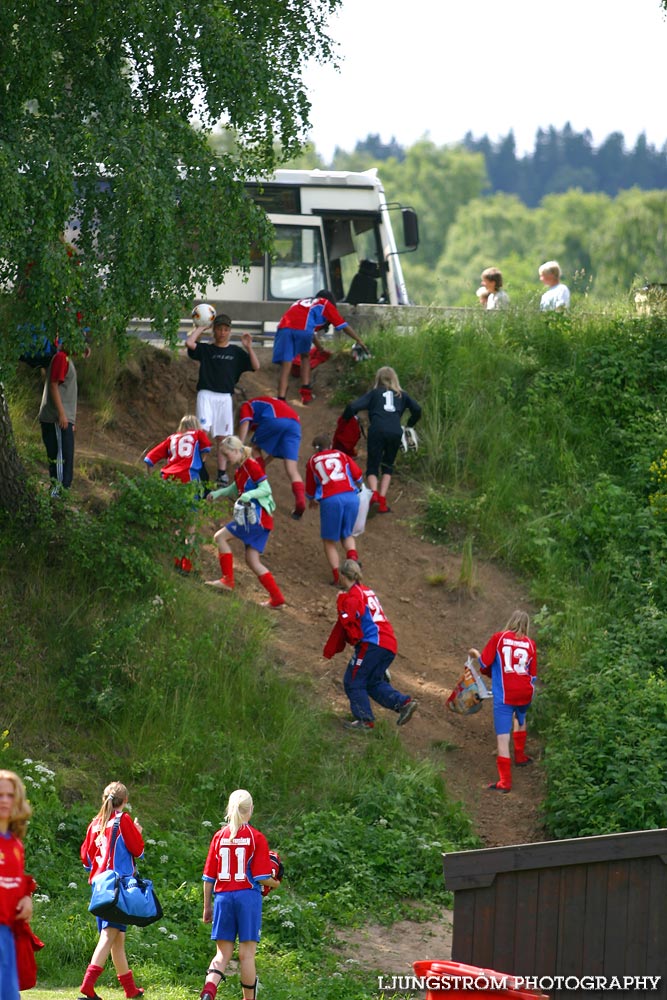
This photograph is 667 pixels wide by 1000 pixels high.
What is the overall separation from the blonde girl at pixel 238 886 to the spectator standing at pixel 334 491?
6.41 metres

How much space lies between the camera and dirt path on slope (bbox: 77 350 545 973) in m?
13.5

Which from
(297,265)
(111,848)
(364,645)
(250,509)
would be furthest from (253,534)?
(297,265)

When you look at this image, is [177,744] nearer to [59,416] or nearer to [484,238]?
[59,416]

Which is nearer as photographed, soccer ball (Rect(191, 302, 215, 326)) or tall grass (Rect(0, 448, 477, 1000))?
tall grass (Rect(0, 448, 477, 1000))

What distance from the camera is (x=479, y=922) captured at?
29.8ft

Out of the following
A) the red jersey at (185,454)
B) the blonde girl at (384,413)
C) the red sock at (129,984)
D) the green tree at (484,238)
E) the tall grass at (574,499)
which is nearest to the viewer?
the red sock at (129,984)

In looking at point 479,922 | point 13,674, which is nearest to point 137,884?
point 479,922

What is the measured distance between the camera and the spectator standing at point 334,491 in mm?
15070

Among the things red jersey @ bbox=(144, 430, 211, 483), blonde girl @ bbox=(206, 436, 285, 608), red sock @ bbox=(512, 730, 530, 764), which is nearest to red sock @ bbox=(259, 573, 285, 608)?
blonde girl @ bbox=(206, 436, 285, 608)

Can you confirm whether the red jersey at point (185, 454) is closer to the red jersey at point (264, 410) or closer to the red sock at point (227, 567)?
the red sock at point (227, 567)

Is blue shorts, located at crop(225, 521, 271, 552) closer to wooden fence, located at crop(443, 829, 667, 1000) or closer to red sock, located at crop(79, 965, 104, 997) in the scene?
wooden fence, located at crop(443, 829, 667, 1000)

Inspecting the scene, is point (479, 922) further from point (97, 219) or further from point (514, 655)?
point (97, 219)

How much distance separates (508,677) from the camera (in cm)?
1333

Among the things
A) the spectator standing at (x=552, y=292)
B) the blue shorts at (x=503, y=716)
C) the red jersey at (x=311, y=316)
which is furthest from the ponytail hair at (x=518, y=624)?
the spectator standing at (x=552, y=292)
